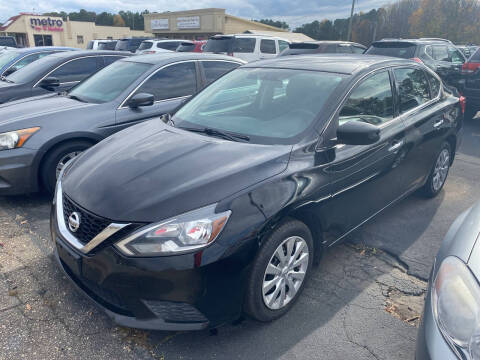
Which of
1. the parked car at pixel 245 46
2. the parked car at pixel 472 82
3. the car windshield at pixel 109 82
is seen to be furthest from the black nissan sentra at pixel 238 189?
the parked car at pixel 245 46

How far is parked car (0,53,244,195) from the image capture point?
407 cm

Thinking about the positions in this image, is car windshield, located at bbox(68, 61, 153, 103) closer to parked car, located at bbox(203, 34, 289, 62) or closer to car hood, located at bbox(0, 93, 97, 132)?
car hood, located at bbox(0, 93, 97, 132)

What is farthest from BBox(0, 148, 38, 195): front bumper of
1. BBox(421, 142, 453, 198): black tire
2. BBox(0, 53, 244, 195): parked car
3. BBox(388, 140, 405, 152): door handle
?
BBox(421, 142, 453, 198): black tire

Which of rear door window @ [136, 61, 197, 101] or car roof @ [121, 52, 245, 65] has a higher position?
car roof @ [121, 52, 245, 65]

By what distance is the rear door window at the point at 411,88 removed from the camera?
3760mm

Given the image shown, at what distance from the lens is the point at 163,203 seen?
2.24 metres

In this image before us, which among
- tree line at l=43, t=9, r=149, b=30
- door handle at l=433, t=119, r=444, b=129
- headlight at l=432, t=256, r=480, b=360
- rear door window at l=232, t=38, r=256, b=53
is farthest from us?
tree line at l=43, t=9, r=149, b=30

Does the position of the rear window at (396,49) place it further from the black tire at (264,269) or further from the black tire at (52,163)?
the black tire at (264,269)

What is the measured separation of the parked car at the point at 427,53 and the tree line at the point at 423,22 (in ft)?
117

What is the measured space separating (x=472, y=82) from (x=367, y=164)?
6.66 m

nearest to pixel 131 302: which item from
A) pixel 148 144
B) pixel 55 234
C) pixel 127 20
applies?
pixel 55 234

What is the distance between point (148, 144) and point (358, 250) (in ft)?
6.92

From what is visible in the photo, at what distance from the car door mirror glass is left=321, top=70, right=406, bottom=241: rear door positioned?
5005mm

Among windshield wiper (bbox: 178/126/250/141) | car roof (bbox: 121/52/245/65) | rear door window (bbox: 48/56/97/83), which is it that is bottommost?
windshield wiper (bbox: 178/126/250/141)
